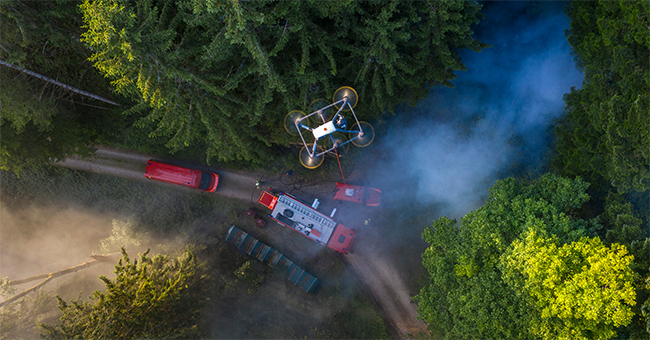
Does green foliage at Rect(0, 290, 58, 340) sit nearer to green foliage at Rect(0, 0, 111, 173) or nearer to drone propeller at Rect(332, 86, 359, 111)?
green foliage at Rect(0, 0, 111, 173)

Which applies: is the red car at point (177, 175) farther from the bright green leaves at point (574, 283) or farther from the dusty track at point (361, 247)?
the bright green leaves at point (574, 283)

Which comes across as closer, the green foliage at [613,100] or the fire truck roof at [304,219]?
the green foliage at [613,100]

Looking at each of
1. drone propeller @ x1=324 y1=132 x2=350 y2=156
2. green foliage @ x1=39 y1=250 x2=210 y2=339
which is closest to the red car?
green foliage @ x1=39 y1=250 x2=210 y2=339

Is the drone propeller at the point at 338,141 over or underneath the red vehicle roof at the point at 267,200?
over

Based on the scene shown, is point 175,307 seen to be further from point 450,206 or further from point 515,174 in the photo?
point 515,174

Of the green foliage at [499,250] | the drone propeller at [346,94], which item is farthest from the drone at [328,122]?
the green foliage at [499,250]

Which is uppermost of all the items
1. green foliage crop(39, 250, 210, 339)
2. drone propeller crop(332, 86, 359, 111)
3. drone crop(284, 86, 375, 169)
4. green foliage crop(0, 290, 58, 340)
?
drone propeller crop(332, 86, 359, 111)
